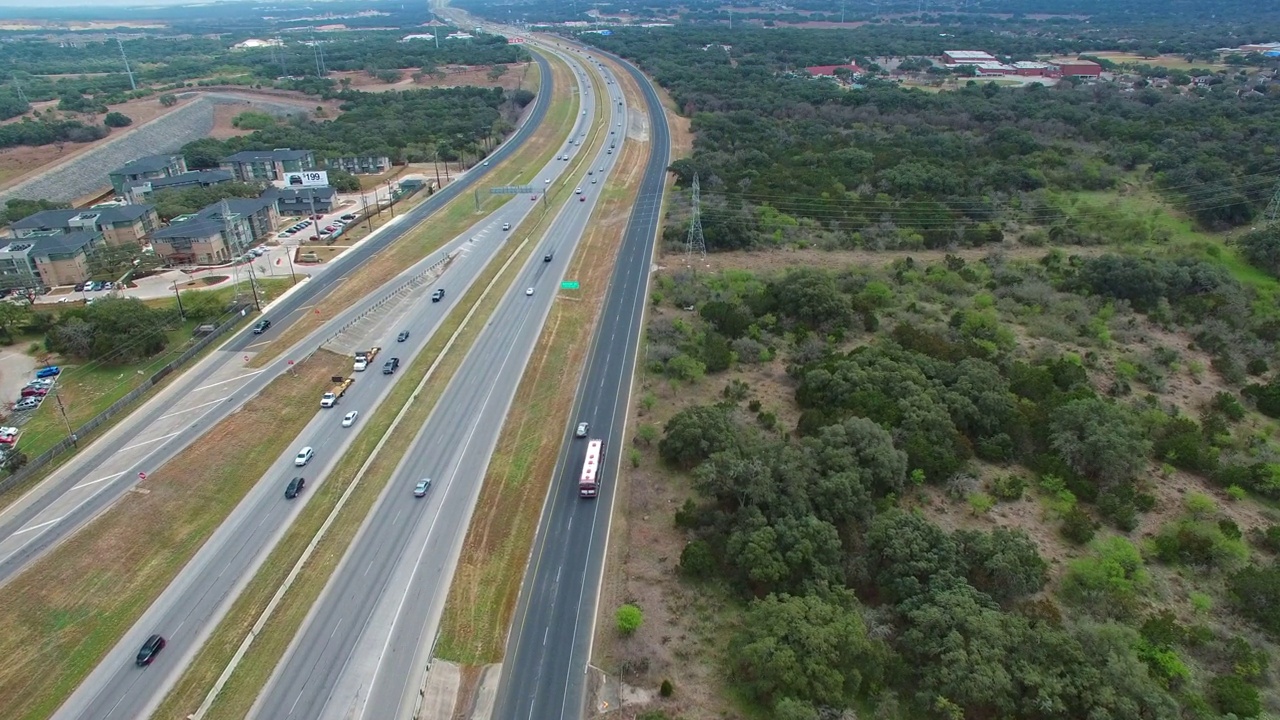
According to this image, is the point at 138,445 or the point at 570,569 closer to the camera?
the point at 570,569

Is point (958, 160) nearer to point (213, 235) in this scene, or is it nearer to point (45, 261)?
point (213, 235)

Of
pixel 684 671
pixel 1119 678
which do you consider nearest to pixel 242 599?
pixel 684 671

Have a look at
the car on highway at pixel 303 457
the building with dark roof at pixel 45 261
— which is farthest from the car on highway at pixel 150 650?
the building with dark roof at pixel 45 261

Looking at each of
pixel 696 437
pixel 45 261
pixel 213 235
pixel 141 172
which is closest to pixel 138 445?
pixel 696 437

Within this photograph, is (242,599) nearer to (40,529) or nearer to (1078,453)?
(40,529)

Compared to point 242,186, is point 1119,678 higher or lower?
lower

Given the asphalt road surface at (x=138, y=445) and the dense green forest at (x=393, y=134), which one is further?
the dense green forest at (x=393, y=134)

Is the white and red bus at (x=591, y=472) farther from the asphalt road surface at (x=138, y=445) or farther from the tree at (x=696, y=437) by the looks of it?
the asphalt road surface at (x=138, y=445)
